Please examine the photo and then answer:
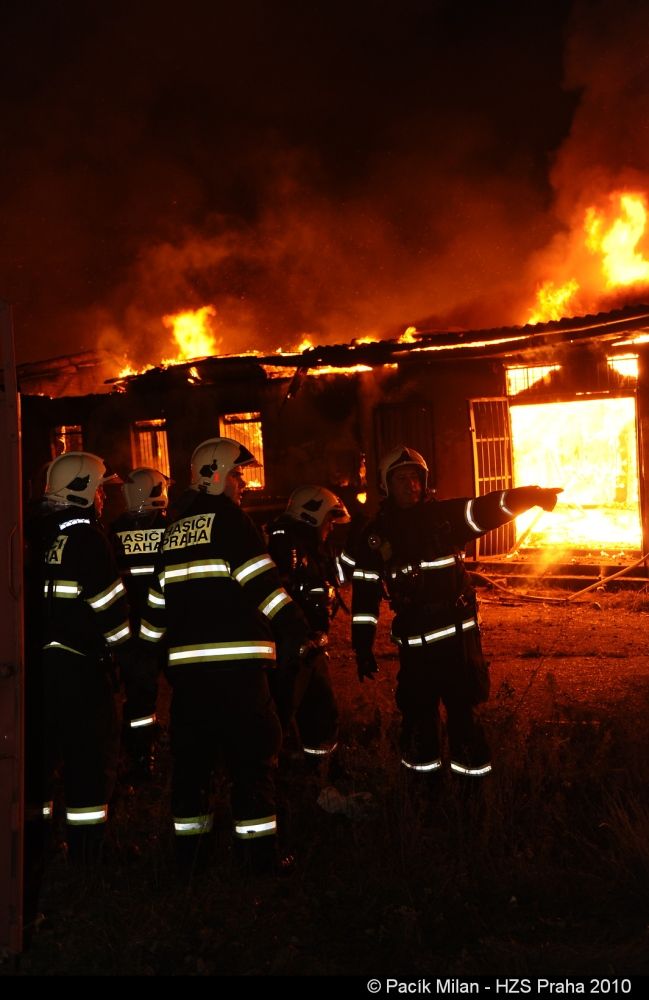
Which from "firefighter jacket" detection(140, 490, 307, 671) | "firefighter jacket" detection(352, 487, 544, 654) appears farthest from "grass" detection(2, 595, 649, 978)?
"firefighter jacket" detection(140, 490, 307, 671)

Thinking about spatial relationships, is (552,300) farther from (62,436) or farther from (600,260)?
(62,436)

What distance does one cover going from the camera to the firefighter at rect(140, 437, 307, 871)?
431 centimetres

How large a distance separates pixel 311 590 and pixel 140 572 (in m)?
1.24

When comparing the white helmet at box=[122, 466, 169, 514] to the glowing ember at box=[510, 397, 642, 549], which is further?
the glowing ember at box=[510, 397, 642, 549]

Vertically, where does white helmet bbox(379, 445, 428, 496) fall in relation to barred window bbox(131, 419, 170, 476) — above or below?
below

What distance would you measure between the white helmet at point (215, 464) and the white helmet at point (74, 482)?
0.64 meters

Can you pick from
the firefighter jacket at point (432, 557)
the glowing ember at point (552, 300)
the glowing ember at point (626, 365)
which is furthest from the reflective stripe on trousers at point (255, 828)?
the glowing ember at point (552, 300)

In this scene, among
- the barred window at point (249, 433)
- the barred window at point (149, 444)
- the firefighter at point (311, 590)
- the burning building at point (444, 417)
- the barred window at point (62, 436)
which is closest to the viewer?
the firefighter at point (311, 590)

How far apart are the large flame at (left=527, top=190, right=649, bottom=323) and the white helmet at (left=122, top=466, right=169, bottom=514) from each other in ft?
27.0

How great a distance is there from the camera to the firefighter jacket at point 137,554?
627 cm

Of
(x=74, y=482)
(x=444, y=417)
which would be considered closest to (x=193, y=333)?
(x=444, y=417)

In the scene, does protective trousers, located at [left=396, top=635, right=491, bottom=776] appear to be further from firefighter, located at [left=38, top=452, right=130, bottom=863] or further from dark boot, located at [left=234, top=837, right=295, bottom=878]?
firefighter, located at [left=38, top=452, right=130, bottom=863]

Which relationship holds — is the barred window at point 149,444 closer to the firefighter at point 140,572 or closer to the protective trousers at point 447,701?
the firefighter at point 140,572

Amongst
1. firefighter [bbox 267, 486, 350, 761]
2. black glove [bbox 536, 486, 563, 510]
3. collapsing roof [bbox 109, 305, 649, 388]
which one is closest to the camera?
black glove [bbox 536, 486, 563, 510]
